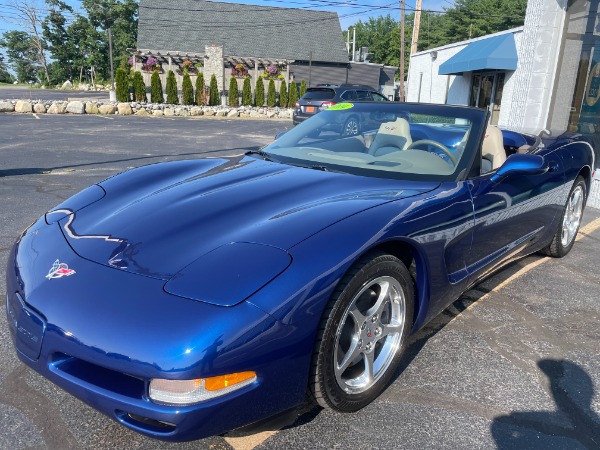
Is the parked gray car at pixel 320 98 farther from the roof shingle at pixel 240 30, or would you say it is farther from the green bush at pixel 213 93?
the roof shingle at pixel 240 30

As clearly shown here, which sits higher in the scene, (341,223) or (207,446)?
(341,223)

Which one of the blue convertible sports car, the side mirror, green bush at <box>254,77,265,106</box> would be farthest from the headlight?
green bush at <box>254,77,265,106</box>

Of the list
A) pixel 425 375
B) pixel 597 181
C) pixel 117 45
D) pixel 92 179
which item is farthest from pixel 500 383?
pixel 117 45

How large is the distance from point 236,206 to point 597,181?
630cm

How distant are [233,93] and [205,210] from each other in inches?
1020

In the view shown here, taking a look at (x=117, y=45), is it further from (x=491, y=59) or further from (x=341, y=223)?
(x=341, y=223)

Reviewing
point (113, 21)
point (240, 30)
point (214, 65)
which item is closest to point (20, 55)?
point (113, 21)

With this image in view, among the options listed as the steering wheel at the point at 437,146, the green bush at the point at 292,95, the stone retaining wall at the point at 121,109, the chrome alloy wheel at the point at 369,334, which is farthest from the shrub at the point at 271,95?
the chrome alloy wheel at the point at 369,334

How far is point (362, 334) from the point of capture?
216cm

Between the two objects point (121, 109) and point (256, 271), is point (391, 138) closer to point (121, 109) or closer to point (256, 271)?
point (256, 271)

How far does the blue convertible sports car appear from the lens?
1584 millimetres

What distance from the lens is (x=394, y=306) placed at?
232 centimetres

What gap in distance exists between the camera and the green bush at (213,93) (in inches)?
1045

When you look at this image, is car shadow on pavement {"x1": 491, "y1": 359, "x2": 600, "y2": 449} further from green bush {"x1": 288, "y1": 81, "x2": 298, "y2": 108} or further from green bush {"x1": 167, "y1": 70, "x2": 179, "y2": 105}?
green bush {"x1": 288, "y1": 81, "x2": 298, "y2": 108}
